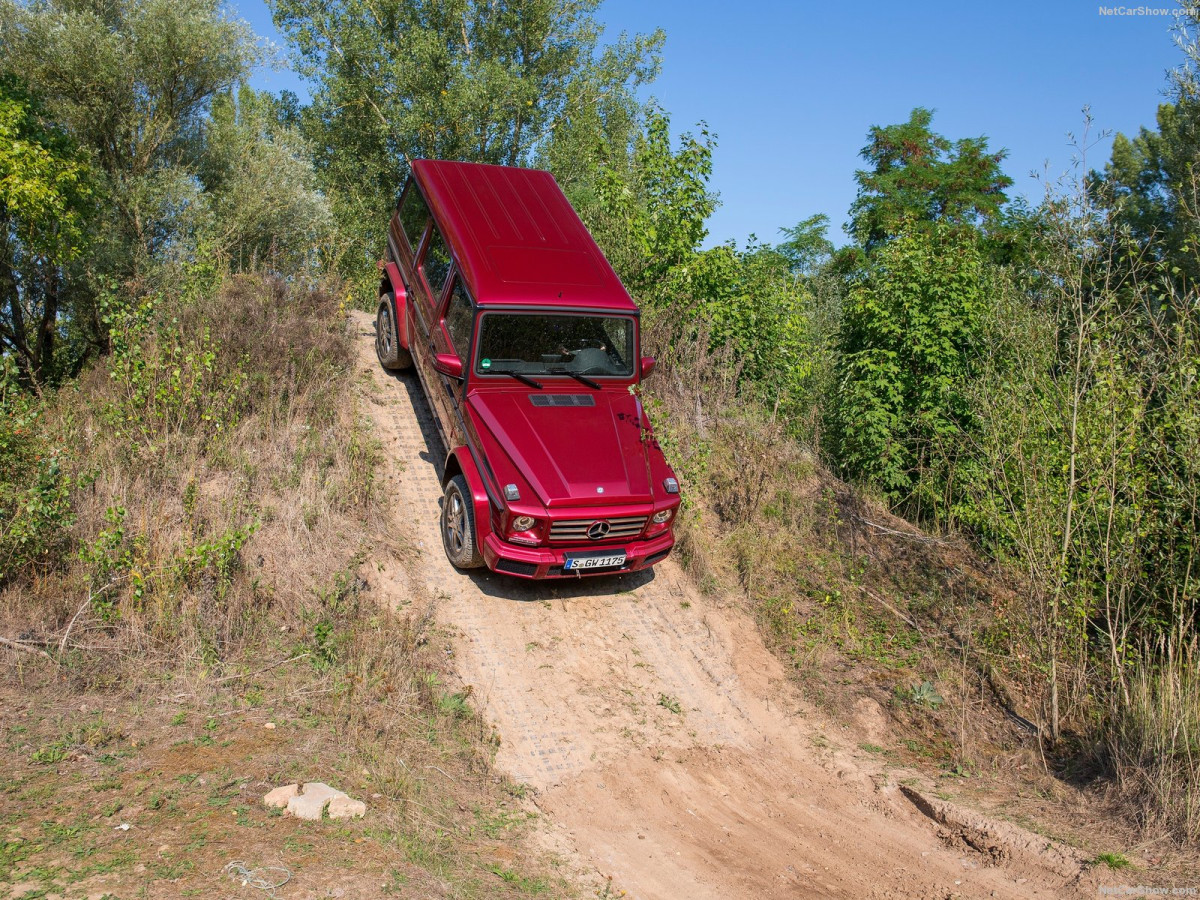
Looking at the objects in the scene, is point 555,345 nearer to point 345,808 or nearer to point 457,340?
point 457,340

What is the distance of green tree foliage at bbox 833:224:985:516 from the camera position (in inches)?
457

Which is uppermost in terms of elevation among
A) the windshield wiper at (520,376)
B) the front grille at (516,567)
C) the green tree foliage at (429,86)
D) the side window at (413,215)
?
the green tree foliage at (429,86)

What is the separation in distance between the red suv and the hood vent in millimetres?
14

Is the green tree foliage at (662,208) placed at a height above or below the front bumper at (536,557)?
above

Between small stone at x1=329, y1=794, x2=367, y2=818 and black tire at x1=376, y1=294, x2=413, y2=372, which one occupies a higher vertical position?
black tire at x1=376, y1=294, x2=413, y2=372

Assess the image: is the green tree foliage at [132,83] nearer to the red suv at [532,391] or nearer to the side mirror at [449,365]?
the red suv at [532,391]

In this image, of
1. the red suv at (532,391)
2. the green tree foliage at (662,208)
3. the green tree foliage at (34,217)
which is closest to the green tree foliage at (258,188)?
the green tree foliage at (34,217)

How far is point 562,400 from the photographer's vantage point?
8273 mm

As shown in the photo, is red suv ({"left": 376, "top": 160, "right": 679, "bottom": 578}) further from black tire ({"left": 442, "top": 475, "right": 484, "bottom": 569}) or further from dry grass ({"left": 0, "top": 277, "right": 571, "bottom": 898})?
dry grass ({"left": 0, "top": 277, "right": 571, "bottom": 898})

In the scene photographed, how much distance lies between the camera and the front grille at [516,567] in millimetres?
7398

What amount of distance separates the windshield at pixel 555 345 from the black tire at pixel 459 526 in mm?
1166

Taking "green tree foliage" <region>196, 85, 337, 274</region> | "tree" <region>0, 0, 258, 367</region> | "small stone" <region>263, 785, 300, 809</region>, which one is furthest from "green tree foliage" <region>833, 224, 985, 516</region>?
"tree" <region>0, 0, 258, 367</region>

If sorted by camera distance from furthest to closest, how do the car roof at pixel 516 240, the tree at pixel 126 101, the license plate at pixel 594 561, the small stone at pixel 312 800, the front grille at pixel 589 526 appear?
the tree at pixel 126 101, the car roof at pixel 516 240, the license plate at pixel 594 561, the front grille at pixel 589 526, the small stone at pixel 312 800

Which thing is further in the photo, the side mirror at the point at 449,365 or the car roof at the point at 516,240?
the car roof at the point at 516,240
